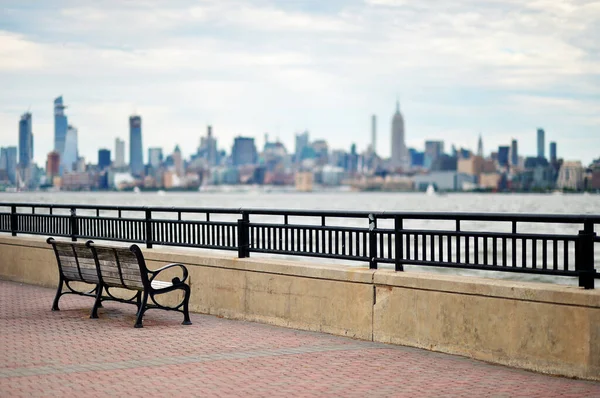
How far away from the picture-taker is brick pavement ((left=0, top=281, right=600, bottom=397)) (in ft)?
25.1

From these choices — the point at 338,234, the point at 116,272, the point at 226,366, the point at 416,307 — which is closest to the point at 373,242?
the point at 338,234

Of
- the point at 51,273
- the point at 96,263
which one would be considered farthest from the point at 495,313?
the point at 51,273

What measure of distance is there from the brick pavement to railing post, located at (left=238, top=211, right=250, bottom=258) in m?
1.08

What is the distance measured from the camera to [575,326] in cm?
831

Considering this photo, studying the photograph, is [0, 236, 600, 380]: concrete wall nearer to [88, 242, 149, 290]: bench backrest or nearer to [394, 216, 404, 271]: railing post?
[394, 216, 404, 271]: railing post

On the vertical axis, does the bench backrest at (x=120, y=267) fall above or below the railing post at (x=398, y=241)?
below

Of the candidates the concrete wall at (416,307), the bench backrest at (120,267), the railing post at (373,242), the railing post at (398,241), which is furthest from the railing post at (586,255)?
the bench backrest at (120,267)

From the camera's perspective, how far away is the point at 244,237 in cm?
1237

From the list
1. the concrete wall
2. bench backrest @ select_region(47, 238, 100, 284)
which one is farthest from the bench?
the concrete wall

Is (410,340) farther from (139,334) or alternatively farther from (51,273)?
(51,273)

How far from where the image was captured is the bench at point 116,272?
11.2 meters

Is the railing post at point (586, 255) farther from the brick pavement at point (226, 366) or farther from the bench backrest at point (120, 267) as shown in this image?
the bench backrest at point (120, 267)

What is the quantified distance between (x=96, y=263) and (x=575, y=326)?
672 cm

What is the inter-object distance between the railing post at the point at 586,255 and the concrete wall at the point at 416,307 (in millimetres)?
147
